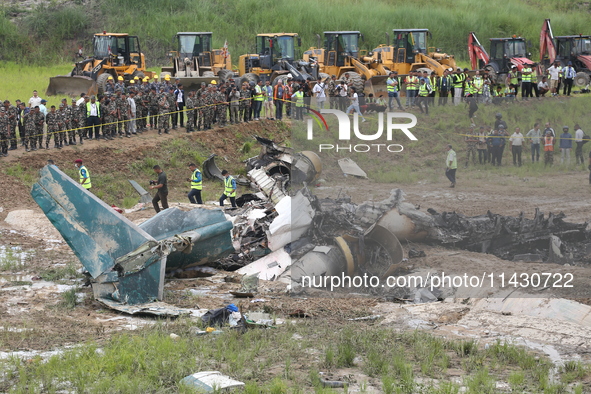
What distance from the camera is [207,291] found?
12398 millimetres

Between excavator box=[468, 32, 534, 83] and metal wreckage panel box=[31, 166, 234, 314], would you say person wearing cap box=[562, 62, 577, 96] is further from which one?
metal wreckage panel box=[31, 166, 234, 314]

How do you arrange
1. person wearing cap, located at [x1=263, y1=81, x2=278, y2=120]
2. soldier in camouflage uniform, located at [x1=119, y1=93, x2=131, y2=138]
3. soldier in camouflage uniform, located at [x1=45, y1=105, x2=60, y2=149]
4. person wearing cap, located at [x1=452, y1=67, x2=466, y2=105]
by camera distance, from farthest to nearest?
1. person wearing cap, located at [x1=263, y1=81, x2=278, y2=120]
2. person wearing cap, located at [x1=452, y1=67, x2=466, y2=105]
3. soldier in camouflage uniform, located at [x1=119, y1=93, x2=131, y2=138]
4. soldier in camouflage uniform, located at [x1=45, y1=105, x2=60, y2=149]

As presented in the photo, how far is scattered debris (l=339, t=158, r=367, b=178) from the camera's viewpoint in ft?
37.1

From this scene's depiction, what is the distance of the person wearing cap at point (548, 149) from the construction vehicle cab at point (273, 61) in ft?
62.0

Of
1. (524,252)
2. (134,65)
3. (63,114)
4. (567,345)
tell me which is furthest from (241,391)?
(134,65)

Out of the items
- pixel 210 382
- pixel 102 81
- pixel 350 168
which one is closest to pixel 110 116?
pixel 102 81

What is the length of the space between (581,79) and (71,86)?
20.2m

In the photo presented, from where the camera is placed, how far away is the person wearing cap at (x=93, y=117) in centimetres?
2169

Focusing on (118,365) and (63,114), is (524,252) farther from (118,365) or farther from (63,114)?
(63,114)

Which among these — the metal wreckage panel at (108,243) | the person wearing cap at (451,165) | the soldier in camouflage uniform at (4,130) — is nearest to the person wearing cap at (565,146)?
the person wearing cap at (451,165)

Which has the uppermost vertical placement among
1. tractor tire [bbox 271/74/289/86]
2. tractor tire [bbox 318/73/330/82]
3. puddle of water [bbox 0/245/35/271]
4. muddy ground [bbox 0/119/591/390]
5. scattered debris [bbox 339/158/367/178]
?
scattered debris [bbox 339/158/367/178]

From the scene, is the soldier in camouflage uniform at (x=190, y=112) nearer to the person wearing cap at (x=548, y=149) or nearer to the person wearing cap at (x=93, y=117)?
the person wearing cap at (x=93, y=117)

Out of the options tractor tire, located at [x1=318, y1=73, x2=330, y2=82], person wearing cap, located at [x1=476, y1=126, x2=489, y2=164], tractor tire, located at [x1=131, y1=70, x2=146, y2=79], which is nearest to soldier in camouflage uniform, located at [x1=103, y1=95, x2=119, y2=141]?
tractor tire, located at [x1=131, y1=70, x2=146, y2=79]

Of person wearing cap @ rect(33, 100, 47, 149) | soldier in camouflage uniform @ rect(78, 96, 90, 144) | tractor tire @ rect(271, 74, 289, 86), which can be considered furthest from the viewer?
tractor tire @ rect(271, 74, 289, 86)
